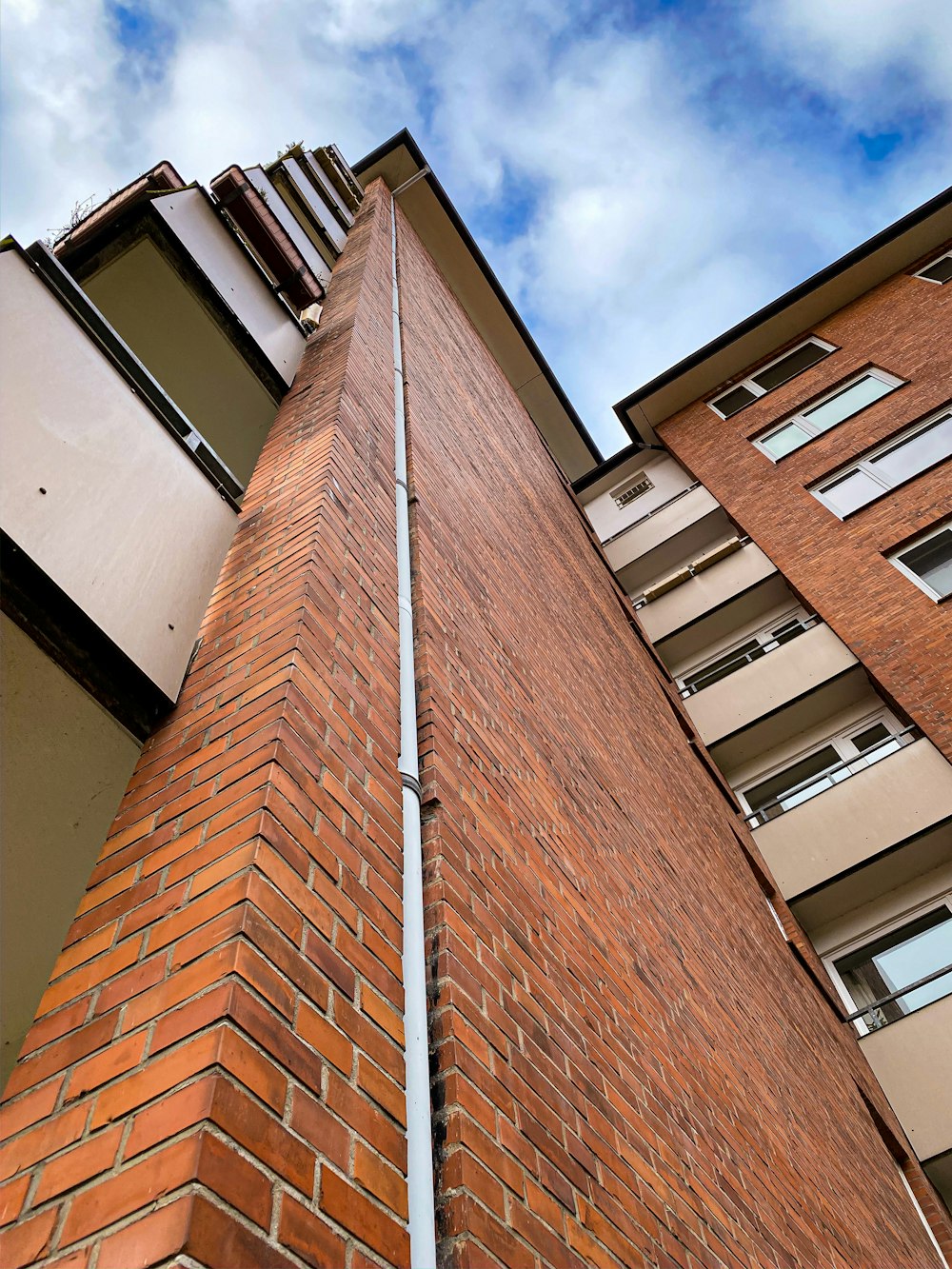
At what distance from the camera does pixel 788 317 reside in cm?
1786

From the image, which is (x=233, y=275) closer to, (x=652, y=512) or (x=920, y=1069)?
(x=920, y=1069)

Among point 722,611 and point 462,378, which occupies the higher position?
point 462,378

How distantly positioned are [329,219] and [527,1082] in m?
8.94

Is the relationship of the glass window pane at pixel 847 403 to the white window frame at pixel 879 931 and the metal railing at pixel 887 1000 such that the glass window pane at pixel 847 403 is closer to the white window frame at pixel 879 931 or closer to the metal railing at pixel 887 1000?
the white window frame at pixel 879 931

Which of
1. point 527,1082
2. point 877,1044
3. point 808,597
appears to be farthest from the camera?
point 808,597

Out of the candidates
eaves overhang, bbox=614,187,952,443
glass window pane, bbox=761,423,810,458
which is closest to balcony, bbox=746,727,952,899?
glass window pane, bbox=761,423,810,458

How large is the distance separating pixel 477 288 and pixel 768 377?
22.1ft

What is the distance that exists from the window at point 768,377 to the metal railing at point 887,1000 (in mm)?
11826

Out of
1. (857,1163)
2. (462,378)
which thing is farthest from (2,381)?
(462,378)

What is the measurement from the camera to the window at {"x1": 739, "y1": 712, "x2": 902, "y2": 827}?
10.7 meters

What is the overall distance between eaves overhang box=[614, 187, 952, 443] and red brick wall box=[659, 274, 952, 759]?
0.31 m

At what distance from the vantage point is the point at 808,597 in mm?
12414

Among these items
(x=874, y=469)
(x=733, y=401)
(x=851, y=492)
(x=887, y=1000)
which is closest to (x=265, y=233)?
(x=887, y=1000)

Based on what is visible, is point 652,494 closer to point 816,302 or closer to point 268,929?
point 816,302
